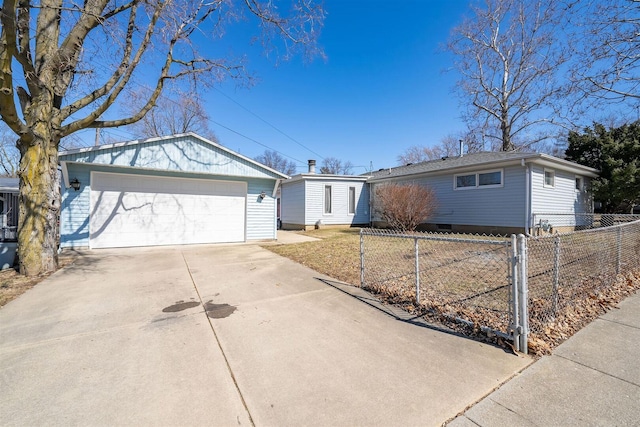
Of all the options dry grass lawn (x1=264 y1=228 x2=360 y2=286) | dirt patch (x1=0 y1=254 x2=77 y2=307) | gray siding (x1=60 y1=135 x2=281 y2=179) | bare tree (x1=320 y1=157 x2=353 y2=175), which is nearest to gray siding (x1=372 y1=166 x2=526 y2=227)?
dry grass lawn (x1=264 y1=228 x2=360 y2=286)

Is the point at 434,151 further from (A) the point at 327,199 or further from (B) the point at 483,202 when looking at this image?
(B) the point at 483,202

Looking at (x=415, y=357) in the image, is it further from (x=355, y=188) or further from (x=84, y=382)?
(x=355, y=188)

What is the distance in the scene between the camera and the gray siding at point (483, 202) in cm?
1022

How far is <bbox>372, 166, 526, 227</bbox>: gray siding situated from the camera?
33.5 ft

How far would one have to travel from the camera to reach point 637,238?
5.98 m

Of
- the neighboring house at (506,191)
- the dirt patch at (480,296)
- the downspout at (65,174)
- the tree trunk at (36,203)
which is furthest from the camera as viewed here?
the neighboring house at (506,191)

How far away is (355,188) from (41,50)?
13.5 m

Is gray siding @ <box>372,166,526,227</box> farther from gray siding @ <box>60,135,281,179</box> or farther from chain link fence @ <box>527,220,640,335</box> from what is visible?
gray siding @ <box>60,135,281,179</box>

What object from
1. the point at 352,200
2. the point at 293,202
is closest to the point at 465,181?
the point at 352,200

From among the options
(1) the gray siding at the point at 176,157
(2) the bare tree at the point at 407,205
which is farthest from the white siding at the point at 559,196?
(1) the gray siding at the point at 176,157

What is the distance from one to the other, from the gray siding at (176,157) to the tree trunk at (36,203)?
8.70 ft

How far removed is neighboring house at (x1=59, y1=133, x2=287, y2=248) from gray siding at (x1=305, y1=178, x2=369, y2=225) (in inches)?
170

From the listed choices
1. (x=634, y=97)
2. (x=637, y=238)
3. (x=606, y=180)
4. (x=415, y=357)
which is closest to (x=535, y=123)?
(x=606, y=180)

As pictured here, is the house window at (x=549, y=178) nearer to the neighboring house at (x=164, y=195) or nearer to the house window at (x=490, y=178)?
the house window at (x=490, y=178)
